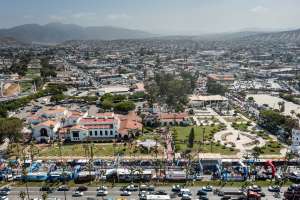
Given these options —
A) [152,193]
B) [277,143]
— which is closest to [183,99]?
[277,143]

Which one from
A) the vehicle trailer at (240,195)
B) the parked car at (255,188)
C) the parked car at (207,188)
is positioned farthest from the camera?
the parked car at (207,188)

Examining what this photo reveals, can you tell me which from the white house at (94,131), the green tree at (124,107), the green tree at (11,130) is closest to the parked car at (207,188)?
the white house at (94,131)

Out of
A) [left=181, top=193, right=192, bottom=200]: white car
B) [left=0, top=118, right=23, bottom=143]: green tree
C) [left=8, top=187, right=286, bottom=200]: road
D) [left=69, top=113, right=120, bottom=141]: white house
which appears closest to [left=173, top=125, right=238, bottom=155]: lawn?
[left=69, top=113, right=120, bottom=141]: white house

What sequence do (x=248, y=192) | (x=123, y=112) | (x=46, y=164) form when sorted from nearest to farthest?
1. (x=248, y=192)
2. (x=46, y=164)
3. (x=123, y=112)

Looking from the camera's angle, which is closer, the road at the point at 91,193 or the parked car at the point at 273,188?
the road at the point at 91,193

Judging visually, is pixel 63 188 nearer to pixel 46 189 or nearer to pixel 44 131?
pixel 46 189

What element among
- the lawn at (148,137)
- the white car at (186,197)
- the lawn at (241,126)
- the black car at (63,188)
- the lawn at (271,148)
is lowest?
the black car at (63,188)

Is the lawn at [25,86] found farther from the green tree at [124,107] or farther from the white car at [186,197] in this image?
the white car at [186,197]

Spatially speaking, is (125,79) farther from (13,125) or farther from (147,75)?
(13,125)

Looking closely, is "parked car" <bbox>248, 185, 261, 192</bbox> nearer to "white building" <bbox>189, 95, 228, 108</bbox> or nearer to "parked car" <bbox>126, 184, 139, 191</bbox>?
"parked car" <bbox>126, 184, 139, 191</bbox>
